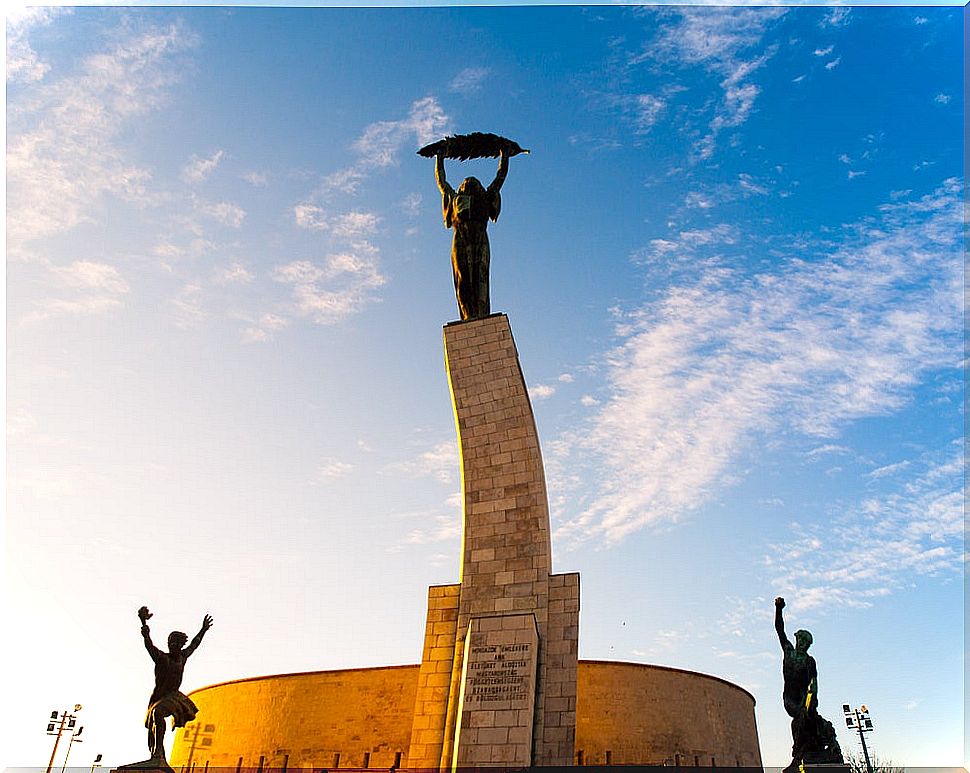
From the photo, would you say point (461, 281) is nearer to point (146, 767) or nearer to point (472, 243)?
point (472, 243)

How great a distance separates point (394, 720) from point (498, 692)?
10.6 meters

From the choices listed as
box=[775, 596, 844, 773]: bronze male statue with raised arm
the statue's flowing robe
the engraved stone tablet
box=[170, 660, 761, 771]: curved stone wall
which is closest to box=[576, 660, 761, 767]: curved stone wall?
box=[170, 660, 761, 771]: curved stone wall

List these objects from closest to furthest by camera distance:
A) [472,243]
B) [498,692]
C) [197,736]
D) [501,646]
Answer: [498,692] → [501,646] → [472,243] → [197,736]

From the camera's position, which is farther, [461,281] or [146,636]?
[461,281]

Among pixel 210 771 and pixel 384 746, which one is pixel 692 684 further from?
pixel 210 771

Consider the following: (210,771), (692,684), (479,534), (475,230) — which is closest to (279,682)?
(210,771)

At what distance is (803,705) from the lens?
9.93m

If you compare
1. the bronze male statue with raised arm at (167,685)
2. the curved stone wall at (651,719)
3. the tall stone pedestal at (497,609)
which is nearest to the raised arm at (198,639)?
the bronze male statue with raised arm at (167,685)

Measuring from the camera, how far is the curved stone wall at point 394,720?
66.0ft

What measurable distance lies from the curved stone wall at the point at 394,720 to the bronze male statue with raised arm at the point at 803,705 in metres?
10.8

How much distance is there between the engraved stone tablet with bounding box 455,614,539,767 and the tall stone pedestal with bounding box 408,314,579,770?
1 cm

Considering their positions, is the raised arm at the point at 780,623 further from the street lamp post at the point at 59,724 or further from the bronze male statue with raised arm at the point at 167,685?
the street lamp post at the point at 59,724

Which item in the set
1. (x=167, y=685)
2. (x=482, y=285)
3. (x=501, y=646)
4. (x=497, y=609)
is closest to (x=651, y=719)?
(x=497, y=609)

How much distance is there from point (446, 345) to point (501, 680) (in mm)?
A: 5719
